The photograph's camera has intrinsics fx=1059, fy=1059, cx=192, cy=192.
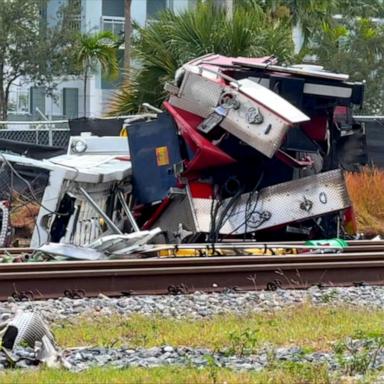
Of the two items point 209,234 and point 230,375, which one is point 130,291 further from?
point 230,375

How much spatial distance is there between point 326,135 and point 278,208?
1.61 m

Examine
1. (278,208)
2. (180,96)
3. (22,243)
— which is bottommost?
(22,243)

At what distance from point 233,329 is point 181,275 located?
282 centimetres

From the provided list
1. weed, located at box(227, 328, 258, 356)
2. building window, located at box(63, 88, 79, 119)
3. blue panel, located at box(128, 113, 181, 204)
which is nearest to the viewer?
weed, located at box(227, 328, 258, 356)

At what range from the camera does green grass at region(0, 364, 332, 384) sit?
6.91m

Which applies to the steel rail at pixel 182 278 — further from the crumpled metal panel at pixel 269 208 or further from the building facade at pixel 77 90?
the building facade at pixel 77 90

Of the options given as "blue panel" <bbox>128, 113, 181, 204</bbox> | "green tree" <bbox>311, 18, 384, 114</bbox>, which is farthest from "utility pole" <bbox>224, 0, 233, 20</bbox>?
"green tree" <bbox>311, 18, 384, 114</bbox>

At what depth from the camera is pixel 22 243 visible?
58.0ft

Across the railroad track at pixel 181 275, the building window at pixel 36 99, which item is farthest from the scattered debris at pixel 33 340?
the building window at pixel 36 99

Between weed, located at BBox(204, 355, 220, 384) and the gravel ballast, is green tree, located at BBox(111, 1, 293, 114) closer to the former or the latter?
the gravel ballast

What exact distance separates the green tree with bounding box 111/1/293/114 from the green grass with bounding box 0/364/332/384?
52.1ft

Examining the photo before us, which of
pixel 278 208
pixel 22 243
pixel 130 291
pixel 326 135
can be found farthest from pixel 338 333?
pixel 22 243

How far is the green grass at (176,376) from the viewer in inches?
272

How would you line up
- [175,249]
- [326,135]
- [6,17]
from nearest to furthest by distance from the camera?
1. [175,249]
2. [326,135]
3. [6,17]
